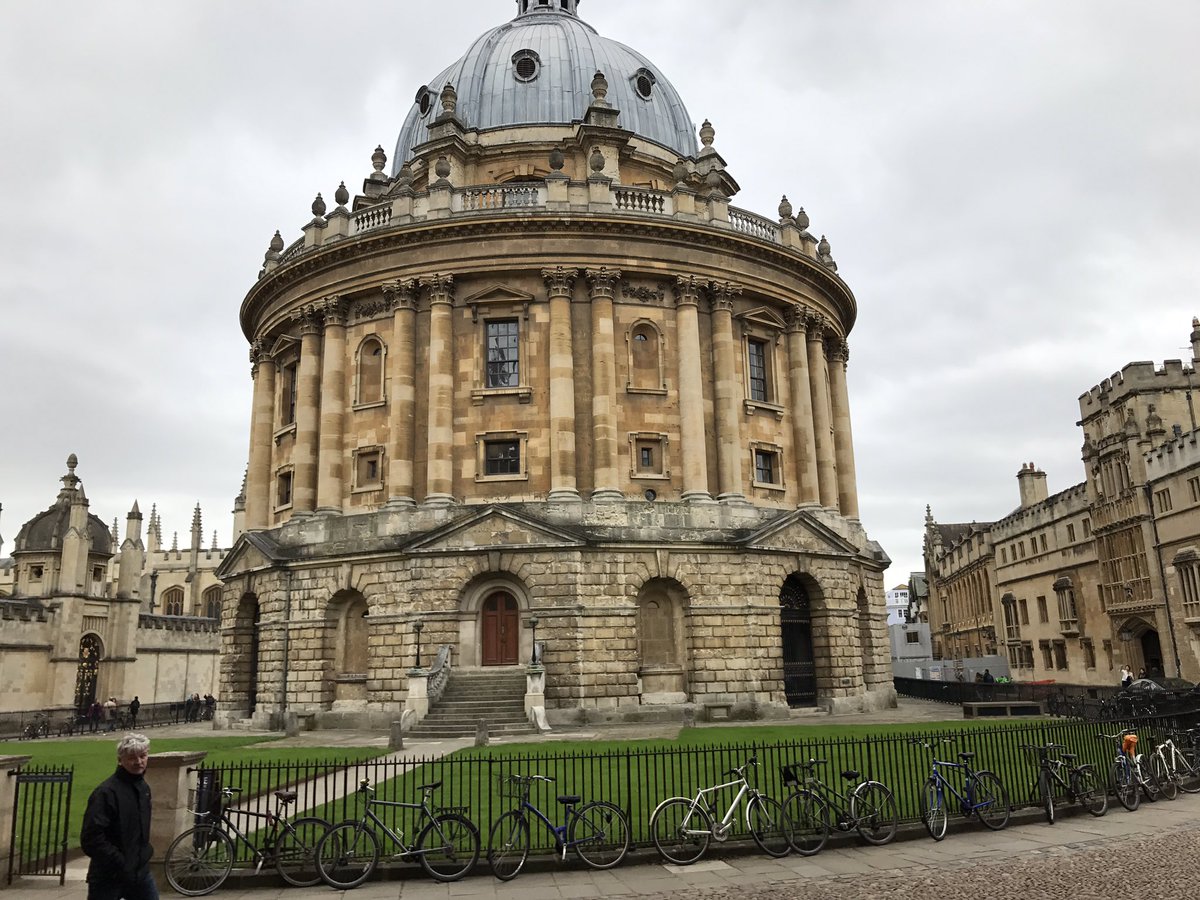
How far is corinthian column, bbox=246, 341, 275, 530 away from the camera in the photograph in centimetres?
3803

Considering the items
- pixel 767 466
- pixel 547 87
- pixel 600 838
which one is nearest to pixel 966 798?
pixel 600 838

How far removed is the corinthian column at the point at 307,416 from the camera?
34.7 m

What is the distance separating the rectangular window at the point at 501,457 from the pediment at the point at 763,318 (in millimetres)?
10025

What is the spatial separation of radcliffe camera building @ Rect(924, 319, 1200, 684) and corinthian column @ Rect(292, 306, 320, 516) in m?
36.2

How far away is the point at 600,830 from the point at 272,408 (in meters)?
32.2

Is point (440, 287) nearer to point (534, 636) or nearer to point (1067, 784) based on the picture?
point (534, 636)

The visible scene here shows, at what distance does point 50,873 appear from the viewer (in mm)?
10844

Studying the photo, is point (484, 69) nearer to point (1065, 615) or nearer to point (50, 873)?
point (50, 873)

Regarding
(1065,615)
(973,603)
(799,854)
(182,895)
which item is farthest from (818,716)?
(973,603)

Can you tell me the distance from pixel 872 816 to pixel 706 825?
2.33 meters

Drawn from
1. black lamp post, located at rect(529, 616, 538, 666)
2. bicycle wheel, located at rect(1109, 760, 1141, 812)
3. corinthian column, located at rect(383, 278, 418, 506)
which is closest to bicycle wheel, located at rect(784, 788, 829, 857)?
bicycle wheel, located at rect(1109, 760, 1141, 812)

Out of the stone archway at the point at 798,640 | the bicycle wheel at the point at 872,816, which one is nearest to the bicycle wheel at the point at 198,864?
the bicycle wheel at the point at 872,816

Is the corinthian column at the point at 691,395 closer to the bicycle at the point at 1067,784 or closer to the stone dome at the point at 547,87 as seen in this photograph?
the stone dome at the point at 547,87

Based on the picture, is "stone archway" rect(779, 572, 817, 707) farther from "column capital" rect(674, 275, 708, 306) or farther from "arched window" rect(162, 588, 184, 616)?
"arched window" rect(162, 588, 184, 616)
